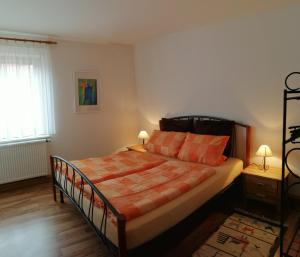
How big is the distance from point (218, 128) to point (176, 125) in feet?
2.46

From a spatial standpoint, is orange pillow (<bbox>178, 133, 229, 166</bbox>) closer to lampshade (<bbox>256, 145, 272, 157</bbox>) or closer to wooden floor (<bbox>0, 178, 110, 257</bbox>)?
lampshade (<bbox>256, 145, 272, 157</bbox>)

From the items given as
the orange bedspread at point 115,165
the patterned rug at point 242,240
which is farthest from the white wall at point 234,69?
the orange bedspread at point 115,165

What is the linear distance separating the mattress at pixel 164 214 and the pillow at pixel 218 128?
0.58 meters

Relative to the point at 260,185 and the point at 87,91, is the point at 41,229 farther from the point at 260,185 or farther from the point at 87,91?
the point at 260,185

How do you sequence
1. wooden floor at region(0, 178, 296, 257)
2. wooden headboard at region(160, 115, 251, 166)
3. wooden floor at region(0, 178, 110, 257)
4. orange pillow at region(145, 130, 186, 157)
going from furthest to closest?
orange pillow at region(145, 130, 186, 157)
wooden headboard at region(160, 115, 251, 166)
wooden floor at region(0, 178, 110, 257)
wooden floor at region(0, 178, 296, 257)

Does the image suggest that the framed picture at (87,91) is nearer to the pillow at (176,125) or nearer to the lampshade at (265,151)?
the pillow at (176,125)

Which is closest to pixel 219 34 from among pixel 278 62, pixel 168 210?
pixel 278 62

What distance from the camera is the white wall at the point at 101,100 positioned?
13.1ft

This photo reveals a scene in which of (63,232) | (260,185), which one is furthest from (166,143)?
(63,232)

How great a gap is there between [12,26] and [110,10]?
5.02ft

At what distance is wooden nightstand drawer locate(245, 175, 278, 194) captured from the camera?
266 centimetres

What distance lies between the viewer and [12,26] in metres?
3.23

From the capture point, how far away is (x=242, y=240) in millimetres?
2311

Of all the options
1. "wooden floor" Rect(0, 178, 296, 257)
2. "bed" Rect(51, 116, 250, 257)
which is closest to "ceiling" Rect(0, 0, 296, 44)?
"bed" Rect(51, 116, 250, 257)
